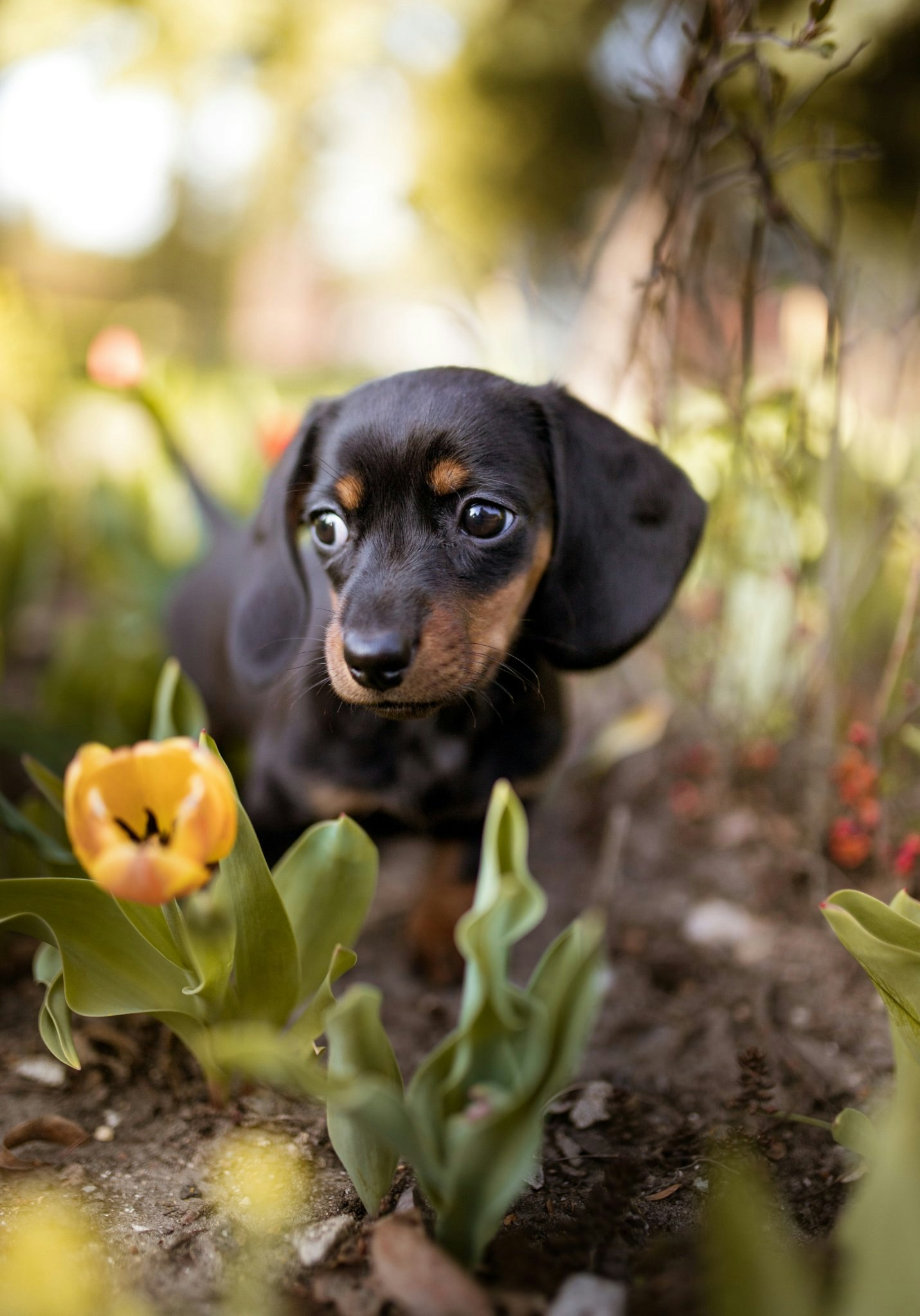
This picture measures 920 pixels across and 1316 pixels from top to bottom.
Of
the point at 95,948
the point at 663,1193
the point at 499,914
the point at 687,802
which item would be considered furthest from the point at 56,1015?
the point at 687,802

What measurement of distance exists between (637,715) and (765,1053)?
97cm

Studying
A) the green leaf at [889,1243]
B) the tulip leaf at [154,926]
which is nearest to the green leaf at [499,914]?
the green leaf at [889,1243]

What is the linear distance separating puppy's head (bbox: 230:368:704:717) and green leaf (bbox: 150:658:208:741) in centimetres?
33

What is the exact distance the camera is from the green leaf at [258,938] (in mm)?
1289

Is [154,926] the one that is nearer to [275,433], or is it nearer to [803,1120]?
[803,1120]

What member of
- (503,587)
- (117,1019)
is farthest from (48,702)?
(503,587)

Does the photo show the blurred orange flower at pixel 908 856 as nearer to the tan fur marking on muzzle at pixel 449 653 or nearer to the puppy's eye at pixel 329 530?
the tan fur marking on muzzle at pixel 449 653

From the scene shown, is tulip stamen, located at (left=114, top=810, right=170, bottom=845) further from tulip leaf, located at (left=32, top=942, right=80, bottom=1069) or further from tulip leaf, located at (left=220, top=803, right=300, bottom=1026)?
tulip leaf, located at (left=32, top=942, right=80, bottom=1069)

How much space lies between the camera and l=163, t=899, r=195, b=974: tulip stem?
124 centimetres

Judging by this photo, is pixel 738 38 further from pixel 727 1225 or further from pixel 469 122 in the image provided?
pixel 469 122

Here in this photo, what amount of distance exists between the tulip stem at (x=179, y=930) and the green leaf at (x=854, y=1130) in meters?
0.90

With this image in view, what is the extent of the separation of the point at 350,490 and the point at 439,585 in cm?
26

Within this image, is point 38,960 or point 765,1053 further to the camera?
point 765,1053

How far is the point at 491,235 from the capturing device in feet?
24.1
